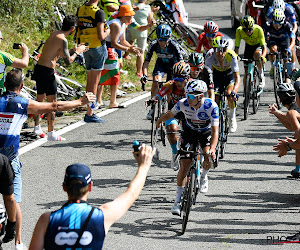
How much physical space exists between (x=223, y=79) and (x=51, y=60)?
10.1ft

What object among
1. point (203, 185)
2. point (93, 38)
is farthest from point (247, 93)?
point (203, 185)

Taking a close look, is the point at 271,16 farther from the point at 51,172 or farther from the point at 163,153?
the point at 51,172

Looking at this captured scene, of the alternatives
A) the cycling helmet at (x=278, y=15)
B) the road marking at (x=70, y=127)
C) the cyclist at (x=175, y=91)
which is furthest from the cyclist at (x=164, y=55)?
the cycling helmet at (x=278, y=15)

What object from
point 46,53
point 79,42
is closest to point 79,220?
point 46,53

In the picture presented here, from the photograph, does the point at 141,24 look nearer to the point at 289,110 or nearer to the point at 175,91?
the point at 175,91

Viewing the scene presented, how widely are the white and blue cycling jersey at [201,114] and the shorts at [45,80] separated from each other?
3.87m

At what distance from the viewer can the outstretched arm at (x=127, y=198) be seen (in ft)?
17.0

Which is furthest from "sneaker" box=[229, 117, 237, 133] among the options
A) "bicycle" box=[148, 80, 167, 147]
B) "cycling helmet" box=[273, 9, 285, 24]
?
"cycling helmet" box=[273, 9, 285, 24]

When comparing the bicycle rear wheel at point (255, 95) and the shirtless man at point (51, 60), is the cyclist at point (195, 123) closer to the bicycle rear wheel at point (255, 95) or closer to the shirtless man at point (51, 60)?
the shirtless man at point (51, 60)

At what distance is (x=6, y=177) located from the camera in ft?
24.6

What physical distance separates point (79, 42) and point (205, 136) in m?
5.78

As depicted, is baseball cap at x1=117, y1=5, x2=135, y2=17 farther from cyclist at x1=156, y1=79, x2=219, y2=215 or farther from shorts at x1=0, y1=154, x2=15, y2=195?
shorts at x1=0, y1=154, x2=15, y2=195

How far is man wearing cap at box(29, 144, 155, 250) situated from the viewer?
16.5 ft

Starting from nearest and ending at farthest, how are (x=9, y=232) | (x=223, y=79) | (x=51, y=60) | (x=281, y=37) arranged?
(x=9, y=232) → (x=51, y=60) → (x=223, y=79) → (x=281, y=37)
